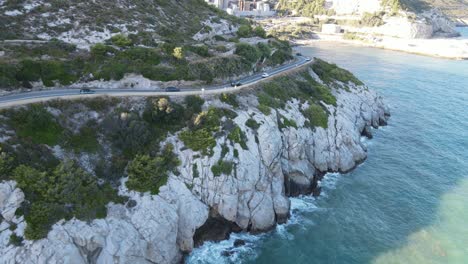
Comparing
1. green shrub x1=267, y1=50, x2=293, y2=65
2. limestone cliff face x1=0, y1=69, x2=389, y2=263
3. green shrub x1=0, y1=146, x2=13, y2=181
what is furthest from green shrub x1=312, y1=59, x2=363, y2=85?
green shrub x1=0, y1=146, x2=13, y2=181

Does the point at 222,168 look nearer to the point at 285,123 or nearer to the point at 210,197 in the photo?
the point at 210,197

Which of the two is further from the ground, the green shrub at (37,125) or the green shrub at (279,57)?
the green shrub at (279,57)

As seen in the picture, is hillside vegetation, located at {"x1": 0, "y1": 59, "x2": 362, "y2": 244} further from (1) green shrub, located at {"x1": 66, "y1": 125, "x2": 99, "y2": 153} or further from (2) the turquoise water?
(2) the turquoise water

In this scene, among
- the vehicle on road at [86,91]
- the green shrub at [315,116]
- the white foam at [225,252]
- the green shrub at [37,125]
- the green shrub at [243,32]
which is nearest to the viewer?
the green shrub at [37,125]

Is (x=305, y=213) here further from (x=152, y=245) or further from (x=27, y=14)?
(x=27, y=14)

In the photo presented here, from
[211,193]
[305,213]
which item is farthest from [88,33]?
[305,213]

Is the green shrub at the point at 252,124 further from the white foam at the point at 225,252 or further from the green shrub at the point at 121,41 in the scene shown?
the green shrub at the point at 121,41

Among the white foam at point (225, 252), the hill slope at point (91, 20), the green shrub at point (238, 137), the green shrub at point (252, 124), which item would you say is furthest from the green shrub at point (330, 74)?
the white foam at point (225, 252)
